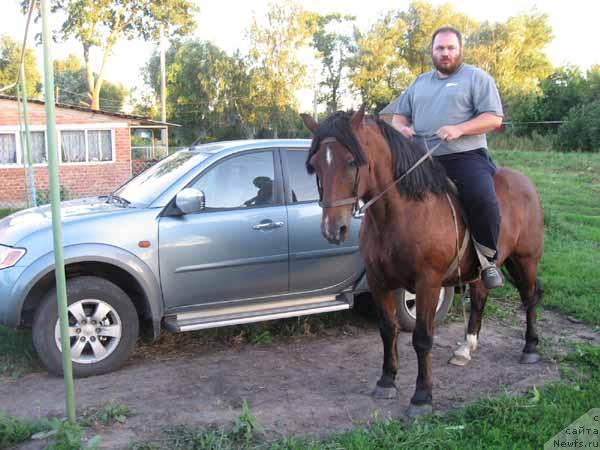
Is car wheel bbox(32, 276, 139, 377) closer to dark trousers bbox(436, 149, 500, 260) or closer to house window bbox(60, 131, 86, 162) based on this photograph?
dark trousers bbox(436, 149, 500, 260)

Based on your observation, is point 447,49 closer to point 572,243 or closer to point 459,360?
point 459,360

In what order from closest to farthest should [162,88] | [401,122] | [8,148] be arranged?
[401,122], [8,148], [162,88]

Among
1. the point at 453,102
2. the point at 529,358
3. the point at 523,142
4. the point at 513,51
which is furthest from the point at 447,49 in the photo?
the point at 513,51

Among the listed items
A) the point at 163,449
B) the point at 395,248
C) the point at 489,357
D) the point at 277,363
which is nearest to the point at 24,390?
the point at 163,449

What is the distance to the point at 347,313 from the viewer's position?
6105 millimetres

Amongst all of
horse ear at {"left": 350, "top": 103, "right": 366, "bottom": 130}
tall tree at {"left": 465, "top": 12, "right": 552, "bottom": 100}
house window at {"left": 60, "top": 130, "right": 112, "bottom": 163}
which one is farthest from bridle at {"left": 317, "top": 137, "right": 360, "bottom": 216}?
tall tree at {"left": 465, "top": 12, "right": 552, "bottom": 100}

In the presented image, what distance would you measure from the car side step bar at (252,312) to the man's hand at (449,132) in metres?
1.99

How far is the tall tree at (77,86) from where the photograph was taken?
6091 centimetres

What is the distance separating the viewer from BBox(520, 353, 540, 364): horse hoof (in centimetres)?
475

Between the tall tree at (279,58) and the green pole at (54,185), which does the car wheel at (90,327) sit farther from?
the tall tree at (279,58)

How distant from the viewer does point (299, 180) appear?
17.1 feet

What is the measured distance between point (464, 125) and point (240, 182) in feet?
6.76

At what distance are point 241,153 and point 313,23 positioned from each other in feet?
113

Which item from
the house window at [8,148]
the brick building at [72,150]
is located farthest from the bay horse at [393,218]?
the house window at [8,148]
